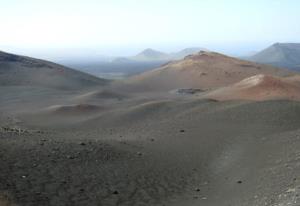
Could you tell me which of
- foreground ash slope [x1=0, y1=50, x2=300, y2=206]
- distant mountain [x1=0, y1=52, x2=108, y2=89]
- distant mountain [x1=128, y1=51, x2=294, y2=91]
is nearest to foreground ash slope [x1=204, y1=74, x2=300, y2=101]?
foreground ash slope [x1=0, y1=50, x2=300, y2=206]

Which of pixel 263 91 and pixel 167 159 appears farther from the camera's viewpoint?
pixel 263 91

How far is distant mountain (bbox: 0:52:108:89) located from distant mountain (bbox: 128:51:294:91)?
541 cm

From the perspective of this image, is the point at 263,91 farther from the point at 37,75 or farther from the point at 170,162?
the point at 37,75

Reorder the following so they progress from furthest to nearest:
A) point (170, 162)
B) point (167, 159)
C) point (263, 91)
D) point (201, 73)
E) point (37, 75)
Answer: point (201, 73)
point (37, 75)
point (263, 91)
point (167, 159)
point (170, 162)

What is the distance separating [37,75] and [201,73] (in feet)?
52.7

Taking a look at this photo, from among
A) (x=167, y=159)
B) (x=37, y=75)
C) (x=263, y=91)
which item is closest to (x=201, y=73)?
(x=37, y=75)

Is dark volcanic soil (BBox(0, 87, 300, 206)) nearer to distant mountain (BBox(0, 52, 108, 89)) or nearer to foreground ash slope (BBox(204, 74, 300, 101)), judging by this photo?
foreground ash slope (BBox(204, 74, 300, 101))

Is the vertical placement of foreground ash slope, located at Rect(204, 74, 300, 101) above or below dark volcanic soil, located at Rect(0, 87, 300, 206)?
above

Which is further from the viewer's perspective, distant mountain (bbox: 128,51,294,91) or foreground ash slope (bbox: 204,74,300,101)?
distant mountain (bbox: 128,51,294,91)

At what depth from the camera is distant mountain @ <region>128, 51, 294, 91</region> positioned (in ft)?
161

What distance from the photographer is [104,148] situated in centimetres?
1622

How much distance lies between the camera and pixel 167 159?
1639 centimetres

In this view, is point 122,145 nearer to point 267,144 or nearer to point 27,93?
point 267,144

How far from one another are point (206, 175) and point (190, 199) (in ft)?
7.75
